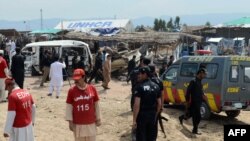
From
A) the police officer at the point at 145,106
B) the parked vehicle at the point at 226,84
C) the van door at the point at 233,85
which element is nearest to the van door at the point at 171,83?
the parked vehicle at the point at 226,84

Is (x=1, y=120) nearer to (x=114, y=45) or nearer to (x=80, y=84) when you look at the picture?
(x=80, y=84)

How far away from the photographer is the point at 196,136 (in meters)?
12.1

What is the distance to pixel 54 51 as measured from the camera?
2430 cm

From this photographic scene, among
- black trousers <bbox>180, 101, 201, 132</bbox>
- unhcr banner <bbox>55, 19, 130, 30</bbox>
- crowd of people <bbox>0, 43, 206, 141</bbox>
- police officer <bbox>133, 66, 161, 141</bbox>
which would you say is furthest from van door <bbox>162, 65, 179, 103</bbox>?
unhcr banner <bbox>55, 19, 130, 30</bbox>

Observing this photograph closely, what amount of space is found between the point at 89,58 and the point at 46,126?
13.9m

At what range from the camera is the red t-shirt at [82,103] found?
745 cm

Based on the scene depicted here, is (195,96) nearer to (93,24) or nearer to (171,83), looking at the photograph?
(171,83)

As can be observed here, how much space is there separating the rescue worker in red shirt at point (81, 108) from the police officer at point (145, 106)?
0.94 meters

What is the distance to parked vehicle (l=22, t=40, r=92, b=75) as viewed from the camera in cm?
2447

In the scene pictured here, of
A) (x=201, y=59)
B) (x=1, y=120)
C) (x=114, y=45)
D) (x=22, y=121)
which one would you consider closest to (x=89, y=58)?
(x=114, y=45)

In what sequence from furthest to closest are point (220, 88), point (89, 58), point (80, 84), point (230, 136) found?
point (89, 58), point (220, 88), point (80, 84), point (230, 136)

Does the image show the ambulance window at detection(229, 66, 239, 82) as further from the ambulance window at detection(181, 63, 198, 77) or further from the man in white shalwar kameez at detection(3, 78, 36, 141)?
the man in white shalwar kameez at detection(3, 78, 36, 141)

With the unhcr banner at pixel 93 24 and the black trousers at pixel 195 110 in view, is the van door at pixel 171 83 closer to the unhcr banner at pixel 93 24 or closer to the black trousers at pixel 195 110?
the black trousers at pixel 195 110

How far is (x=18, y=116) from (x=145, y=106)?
7.20 ft
